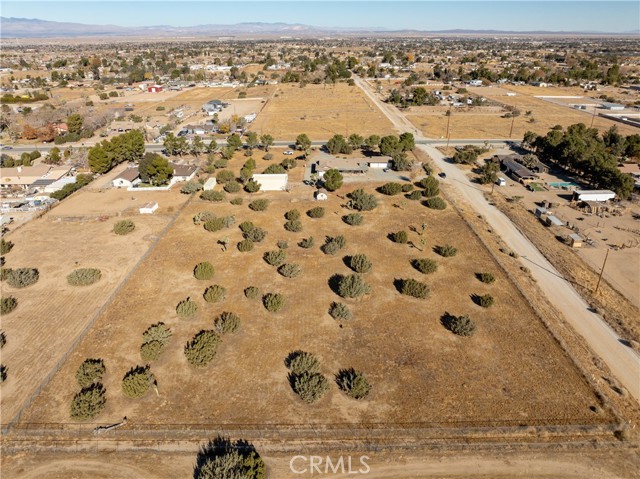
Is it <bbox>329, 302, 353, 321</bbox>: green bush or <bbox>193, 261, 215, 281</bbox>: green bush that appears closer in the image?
<bbox>329, 302, 353, 321</bbox>: green bush

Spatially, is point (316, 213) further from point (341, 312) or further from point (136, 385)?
point (136, 385)

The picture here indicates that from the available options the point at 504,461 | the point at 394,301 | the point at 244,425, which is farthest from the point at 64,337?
the point at 504,461

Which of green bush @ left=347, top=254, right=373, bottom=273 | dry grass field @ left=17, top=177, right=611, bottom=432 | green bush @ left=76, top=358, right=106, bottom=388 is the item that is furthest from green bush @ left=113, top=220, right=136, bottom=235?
green bush @ left=347, top=254, right=373, bottom=273

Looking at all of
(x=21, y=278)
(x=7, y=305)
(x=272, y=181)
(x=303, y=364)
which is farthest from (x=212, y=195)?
(x=303, y=364)

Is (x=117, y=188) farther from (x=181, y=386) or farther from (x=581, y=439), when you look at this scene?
(x=581, y=439)

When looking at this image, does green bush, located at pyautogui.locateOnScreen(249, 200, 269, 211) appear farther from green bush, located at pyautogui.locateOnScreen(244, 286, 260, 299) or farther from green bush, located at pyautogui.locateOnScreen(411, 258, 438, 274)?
green bush, located at pyautogui.locateOnScreen(411, 258, 438, 274)

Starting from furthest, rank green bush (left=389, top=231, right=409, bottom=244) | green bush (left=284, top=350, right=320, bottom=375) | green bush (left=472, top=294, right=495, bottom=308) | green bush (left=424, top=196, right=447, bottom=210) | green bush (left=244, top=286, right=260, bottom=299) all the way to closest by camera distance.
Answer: green bush (left=424, top=196, right=447, bottom=210), green bush (left=389, top=231, right=409, bottom=244), green bush (left=244, top=286, right=260, bottom=299), green bush (left=472, top=294, right=495, bottom=308), green bush (left=284, top=350, right=320, bottom=375)

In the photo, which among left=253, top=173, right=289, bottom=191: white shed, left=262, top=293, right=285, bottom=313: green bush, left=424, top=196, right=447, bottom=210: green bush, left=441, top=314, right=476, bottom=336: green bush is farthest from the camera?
left=253, top=173, right=289, bottom=191: white shed
